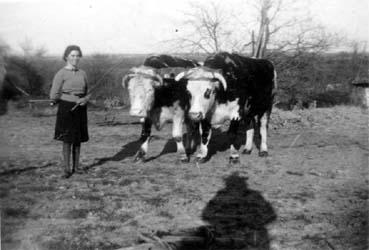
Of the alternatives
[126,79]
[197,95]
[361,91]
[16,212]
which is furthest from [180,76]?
[361,91]

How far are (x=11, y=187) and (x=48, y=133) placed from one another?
22.0 ft

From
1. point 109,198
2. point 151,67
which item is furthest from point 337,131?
point 109,198

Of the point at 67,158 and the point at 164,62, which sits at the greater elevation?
the point at 164,62

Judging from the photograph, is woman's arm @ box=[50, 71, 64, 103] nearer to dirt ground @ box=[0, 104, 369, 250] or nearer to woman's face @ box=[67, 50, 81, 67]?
woman's face @ box=[67, 50, 81, 67]

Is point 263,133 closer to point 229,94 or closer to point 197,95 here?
point 229,94

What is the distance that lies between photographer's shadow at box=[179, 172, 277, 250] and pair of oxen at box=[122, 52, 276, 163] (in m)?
2.04

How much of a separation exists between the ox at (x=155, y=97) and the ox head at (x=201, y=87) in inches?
15.7

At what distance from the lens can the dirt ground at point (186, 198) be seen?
4.29 metres

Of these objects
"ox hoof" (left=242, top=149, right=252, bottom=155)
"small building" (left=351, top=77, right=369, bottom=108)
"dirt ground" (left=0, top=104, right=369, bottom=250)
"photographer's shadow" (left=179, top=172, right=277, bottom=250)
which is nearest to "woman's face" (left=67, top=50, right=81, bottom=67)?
"dirt ground" (left=0, top=104, right=369, bottom=250)

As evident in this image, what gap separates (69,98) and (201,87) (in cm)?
253

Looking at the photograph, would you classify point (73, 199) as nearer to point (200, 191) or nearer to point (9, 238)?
point (9, 238)

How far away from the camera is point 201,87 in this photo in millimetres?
7664

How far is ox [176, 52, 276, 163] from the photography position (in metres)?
7.71

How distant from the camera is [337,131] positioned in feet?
41.5
